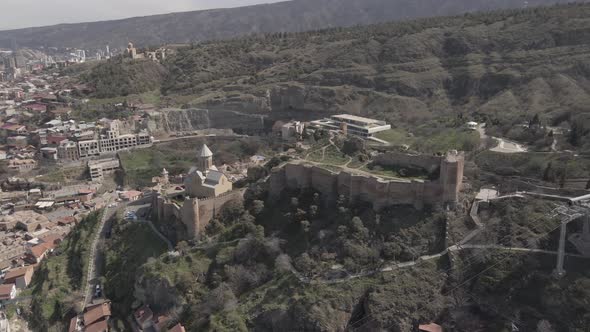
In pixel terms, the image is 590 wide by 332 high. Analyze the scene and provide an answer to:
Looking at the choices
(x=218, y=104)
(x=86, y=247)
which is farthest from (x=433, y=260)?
(x=218, y=104)

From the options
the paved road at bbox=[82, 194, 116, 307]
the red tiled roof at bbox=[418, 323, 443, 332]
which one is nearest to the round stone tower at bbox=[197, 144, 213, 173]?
the paved road at bbox=[82, 194, 116, 307]

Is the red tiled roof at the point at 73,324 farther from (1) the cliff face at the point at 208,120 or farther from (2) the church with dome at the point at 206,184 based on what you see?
(1) the cliff face at the point at 208,120

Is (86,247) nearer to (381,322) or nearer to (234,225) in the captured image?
(234,225)

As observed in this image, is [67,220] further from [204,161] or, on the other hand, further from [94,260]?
[204,161]

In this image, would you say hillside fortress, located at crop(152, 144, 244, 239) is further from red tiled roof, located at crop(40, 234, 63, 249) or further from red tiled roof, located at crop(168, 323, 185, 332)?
red tiled roof, located at crop(40, 234, 63, 249)

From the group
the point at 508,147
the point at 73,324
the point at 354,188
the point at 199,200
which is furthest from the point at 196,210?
the point at 508,147

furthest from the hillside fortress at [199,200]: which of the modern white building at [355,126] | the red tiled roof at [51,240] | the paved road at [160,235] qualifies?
the modern white building at [355,126]
